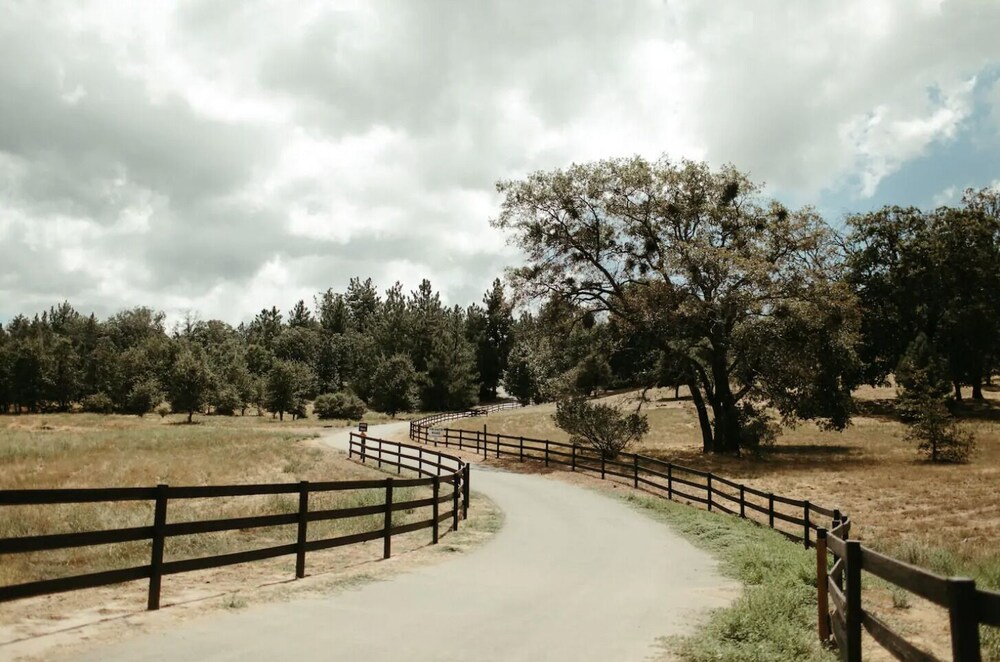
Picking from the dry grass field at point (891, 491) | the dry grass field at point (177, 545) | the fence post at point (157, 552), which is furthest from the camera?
the dry grass field at point (891, 491)

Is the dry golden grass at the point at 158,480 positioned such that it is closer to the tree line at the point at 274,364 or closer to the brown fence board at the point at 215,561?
the brown fence board at the point at 215,561

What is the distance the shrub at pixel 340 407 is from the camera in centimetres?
8031

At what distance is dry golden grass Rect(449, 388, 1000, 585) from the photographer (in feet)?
56.2

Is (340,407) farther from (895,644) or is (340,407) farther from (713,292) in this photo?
(895,644)

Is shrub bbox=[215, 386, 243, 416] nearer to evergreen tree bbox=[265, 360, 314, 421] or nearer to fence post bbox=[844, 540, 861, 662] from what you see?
evergreen tree bbox=[265, 360, 314, 421]

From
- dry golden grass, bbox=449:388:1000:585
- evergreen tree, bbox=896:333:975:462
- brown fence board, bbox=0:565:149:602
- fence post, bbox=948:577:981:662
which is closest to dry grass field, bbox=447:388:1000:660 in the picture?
dry golden grass, bbox=449:388:1000:585

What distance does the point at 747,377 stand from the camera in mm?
34750

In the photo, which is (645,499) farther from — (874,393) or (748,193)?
(874,393)

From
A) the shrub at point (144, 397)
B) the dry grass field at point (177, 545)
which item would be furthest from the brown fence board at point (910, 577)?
the shrub at point (144, 397)

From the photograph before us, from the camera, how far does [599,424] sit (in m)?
32.5

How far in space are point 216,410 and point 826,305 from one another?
264 ft

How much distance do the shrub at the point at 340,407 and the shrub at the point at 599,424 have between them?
51.2 m

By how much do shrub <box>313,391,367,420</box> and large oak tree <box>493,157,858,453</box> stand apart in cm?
5033

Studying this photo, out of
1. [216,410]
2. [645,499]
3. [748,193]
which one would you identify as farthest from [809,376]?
[216,410]
